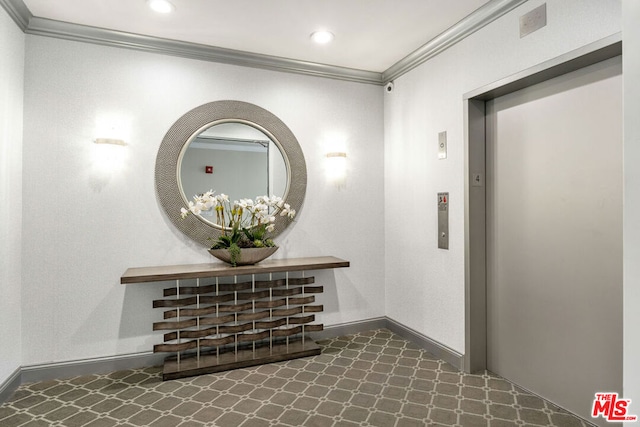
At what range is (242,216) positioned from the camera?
10.2ft

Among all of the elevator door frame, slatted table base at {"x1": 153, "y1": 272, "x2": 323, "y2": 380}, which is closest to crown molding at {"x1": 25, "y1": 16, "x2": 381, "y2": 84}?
the elevator door frame

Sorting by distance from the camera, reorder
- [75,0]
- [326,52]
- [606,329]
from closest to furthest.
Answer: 1. [606,329]
2. [75,0]
3. [326,52]

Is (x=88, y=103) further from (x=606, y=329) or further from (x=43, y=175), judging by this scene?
(x=606, y=329)

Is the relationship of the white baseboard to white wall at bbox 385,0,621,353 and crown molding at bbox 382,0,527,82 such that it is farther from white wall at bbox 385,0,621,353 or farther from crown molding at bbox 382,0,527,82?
crown molding at bbox 382,0,527,82

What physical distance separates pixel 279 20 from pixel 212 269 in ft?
5.99

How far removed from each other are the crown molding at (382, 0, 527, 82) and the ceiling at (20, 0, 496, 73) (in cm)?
4

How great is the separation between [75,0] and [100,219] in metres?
1.45

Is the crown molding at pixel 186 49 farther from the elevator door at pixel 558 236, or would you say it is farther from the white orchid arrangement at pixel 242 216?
the elevator door at pixel 558 236

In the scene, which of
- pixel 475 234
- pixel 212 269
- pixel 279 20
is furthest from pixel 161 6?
pixel 475 234

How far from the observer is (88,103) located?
2.72m

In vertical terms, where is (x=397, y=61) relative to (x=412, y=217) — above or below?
above

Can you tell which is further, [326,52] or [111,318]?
[326,52]

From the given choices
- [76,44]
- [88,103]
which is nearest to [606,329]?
[88,103]

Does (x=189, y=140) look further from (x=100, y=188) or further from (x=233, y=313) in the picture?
(x=233, y=313)
